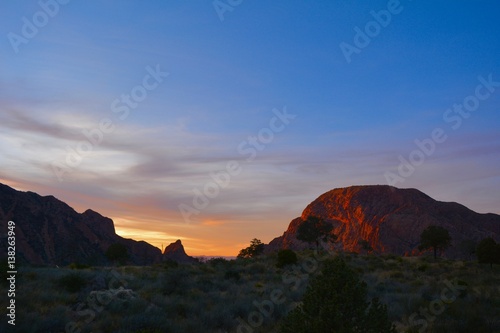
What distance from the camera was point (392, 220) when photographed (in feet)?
500

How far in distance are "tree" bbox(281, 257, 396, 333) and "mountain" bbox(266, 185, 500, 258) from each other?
119291 millimetres

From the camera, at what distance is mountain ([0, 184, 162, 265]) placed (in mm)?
72000

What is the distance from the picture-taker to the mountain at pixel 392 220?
140 meters

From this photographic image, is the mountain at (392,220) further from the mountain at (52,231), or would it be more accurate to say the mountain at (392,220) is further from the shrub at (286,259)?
the shrub at (286,259)

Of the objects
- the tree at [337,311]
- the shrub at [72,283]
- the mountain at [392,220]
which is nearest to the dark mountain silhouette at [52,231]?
the shrub at [72,283]

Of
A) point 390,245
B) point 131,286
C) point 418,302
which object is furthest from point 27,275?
point 390,245

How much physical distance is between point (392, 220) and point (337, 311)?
156176 mm

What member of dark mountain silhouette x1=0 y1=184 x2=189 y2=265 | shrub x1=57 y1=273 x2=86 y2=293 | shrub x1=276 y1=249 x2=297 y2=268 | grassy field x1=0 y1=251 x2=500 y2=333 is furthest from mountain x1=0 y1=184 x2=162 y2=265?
grassy field x1=0 y1=251 x2=500 y2=333

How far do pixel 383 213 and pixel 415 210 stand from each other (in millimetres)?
13350

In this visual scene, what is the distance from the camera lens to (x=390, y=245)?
5576 inches

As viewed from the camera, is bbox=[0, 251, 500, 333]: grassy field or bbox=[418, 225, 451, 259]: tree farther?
bbox=[418, 225, 451, 259]: tree

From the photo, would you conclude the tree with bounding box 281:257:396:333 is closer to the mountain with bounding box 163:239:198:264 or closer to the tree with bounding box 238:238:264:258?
the tree with bounding box 238:238:264:258

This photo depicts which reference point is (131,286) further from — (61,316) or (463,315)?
(463,315)

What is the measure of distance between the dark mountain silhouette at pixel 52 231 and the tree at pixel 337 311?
5898cm
